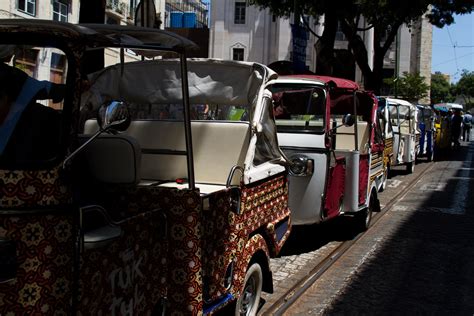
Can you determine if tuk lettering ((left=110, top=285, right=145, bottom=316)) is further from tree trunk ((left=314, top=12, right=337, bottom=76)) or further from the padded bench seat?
tree trunk ((left=314, top=12, right=337, bottom=76))

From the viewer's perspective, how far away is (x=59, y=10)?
27.3 metres

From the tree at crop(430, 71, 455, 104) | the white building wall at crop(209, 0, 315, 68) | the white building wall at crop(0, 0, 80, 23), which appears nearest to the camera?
the white building wall at crop(0, 0, 80, 23)

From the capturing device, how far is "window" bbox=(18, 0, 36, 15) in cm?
2430

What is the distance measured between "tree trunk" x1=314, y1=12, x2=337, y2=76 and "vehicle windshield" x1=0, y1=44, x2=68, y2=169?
13.3 m

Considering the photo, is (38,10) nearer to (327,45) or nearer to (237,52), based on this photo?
(327,45)

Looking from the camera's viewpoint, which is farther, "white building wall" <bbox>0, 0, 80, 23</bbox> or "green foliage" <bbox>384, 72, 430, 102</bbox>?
"green foliage" <bbox>384, 72, 430, 102</bbox>

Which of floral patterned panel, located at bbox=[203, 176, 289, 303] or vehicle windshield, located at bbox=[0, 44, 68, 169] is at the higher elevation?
vehicle windshield, located at bbox=[0, 44, 68, 169]

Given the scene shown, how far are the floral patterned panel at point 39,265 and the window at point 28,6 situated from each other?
2429 cm

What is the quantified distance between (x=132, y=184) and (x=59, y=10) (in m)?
26.7

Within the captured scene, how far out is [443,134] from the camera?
78.5 ft

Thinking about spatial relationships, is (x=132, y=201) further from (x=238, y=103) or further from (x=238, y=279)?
(x=238, y=103)

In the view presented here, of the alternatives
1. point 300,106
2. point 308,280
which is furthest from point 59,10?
point 308,280

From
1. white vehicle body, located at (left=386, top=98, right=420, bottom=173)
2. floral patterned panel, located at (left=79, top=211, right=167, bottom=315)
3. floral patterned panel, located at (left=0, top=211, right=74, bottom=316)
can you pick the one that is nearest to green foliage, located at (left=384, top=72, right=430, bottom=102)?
white vehicle body, located at (left=386, top=98, right=420, bottom=173)

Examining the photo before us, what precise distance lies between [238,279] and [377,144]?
612cm
